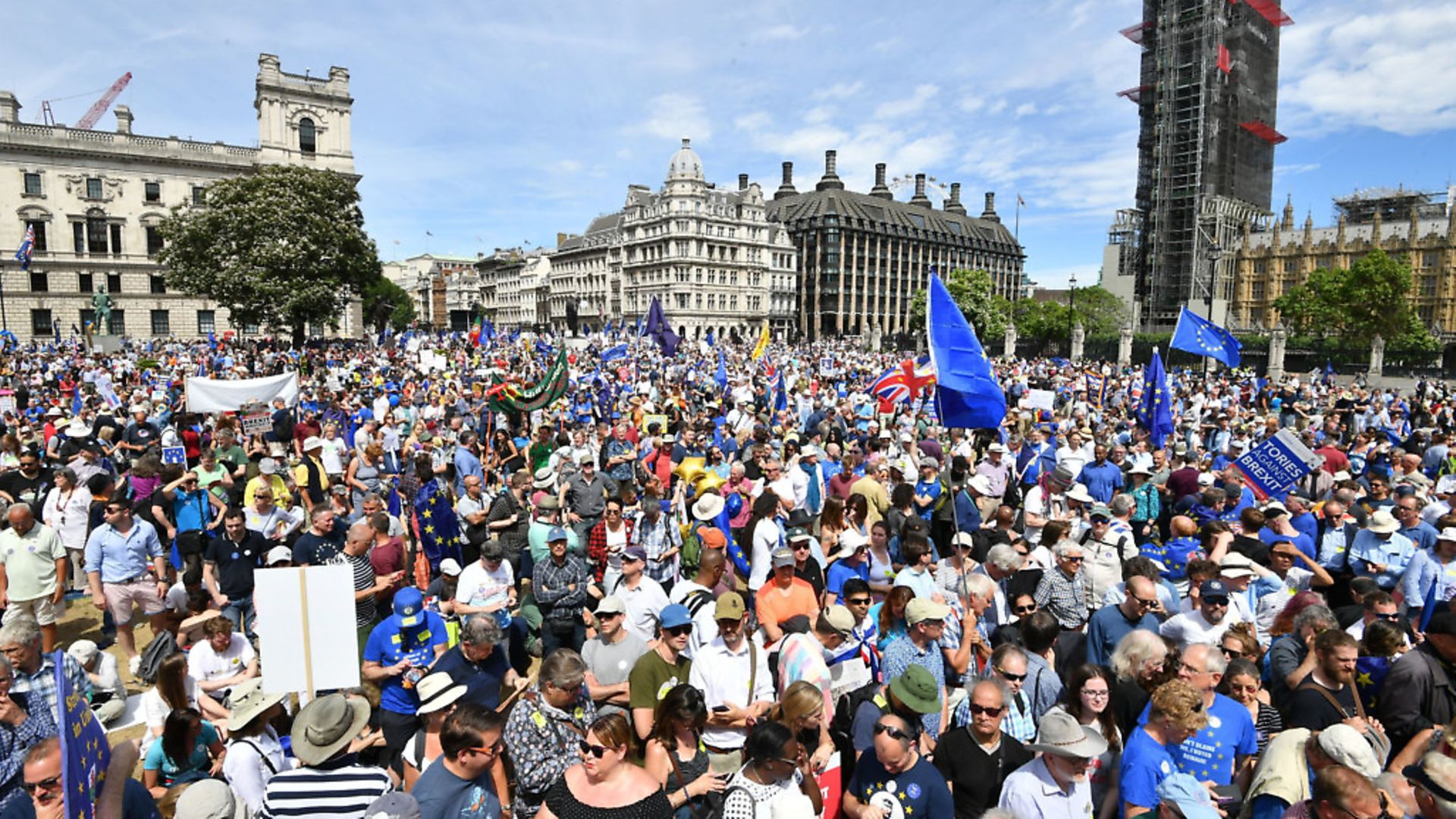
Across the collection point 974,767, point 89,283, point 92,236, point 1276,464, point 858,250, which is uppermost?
point 858,250

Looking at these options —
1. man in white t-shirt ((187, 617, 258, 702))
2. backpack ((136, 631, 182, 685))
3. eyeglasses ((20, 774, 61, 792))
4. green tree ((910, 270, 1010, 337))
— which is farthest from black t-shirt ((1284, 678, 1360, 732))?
green tree ((910, 270, 1010, 337))

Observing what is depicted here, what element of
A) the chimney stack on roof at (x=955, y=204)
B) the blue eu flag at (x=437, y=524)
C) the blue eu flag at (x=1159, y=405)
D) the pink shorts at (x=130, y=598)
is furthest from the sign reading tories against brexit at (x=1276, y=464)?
the chimney stack on roof at (x=955, y=204)

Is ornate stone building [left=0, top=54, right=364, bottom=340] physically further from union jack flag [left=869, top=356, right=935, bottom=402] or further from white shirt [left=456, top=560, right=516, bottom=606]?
white shirt [left=456, top=560, right=516, bottom=606]

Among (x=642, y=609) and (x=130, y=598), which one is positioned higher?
(x=642, y=609)

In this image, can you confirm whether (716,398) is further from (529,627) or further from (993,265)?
(993,265)

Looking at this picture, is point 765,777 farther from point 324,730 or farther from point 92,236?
point 92,236

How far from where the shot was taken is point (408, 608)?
16.3ft

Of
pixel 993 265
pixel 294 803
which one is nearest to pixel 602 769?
pixel 294 803

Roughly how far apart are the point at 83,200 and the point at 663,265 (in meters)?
53.9

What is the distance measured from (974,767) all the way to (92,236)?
71.0 metres

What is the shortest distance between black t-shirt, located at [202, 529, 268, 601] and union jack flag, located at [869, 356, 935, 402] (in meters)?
10.4

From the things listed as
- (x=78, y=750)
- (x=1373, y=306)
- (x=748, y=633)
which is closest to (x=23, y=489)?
(x=78, y=750)

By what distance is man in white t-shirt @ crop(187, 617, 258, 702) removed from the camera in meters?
4.80

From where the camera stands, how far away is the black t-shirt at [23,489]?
28.0 ft
